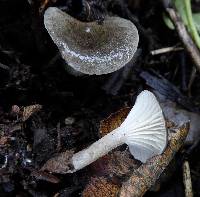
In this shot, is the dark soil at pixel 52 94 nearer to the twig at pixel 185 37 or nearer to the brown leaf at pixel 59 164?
the brown leaf at pixel 59 164

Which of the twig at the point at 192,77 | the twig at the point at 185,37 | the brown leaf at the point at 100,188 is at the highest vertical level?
the twig at the point at 185,37

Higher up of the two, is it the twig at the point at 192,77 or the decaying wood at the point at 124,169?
the twig at the point at 192,77

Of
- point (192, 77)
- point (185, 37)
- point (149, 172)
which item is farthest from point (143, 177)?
point (185, 37)

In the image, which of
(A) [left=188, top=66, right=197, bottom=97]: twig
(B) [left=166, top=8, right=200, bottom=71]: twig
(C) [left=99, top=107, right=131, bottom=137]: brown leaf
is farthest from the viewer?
(A) [left=188, top=66, right=197, bottom=97]: twig

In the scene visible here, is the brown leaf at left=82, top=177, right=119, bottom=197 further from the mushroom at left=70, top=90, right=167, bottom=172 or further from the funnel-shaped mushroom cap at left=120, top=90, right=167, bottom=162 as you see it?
the funnel-shaped mushroom cap at left=120, top=90, right=167, bottom=162

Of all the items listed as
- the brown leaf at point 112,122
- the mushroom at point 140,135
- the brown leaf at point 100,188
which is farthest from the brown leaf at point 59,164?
the brown leaf at point 112,122

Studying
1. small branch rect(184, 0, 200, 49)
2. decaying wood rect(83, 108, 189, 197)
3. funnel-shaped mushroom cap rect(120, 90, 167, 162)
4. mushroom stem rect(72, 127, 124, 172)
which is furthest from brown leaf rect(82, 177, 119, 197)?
small branch rect(184, 0, 200, 49)
